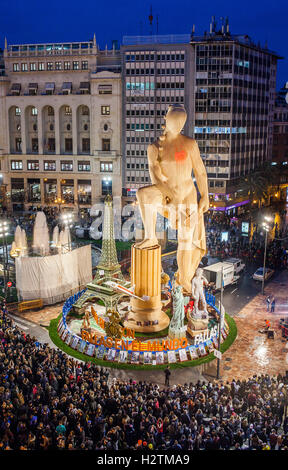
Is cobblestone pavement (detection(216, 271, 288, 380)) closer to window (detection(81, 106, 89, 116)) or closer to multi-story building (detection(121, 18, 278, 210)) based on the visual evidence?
multi-story building (detection(121, 18, 278, 210))

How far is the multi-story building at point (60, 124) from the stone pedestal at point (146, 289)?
178 feet

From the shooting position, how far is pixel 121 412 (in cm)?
1869

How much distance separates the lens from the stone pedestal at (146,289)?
29.2 meters

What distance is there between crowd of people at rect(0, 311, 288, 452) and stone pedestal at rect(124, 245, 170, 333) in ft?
21.7

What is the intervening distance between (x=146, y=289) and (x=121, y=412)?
11533 millimetres

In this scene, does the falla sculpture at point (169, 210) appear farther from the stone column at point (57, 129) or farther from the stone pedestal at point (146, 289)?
the stone column at point (57, 129)

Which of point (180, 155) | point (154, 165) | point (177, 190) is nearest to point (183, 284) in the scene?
point (177, 190)

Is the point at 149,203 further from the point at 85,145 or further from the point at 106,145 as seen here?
the point at 85,145

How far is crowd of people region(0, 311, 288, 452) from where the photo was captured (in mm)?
16781

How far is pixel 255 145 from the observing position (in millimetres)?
93125

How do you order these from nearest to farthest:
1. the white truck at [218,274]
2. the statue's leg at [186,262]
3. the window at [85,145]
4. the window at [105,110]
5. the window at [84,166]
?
the statue's leg at [186,262] < the white truck at [218,274] < the window at [105,110] < the window at [84,166] < the window at [85,145]

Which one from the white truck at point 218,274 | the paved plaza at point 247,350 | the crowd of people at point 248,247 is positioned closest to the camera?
the paved plaza at point 247,350

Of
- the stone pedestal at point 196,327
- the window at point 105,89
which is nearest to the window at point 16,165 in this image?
the window at point 105,89

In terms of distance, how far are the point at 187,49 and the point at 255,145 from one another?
25233 millimetres
